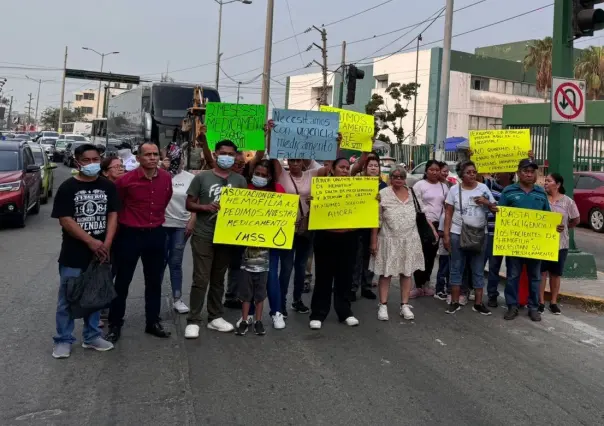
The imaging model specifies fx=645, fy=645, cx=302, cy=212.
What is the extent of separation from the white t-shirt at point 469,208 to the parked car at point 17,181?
892cm

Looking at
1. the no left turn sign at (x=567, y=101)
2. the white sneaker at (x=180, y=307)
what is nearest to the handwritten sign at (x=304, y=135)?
the white sneaker at (x=180, y=307)

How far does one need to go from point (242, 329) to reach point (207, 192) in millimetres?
1325

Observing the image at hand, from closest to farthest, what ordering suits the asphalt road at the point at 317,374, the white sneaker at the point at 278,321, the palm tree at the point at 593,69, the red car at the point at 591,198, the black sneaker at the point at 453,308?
the asphalt road at the point at 317,374 < the white sneaker at the point at 278,321 < the black sneaker at the point at 453,308 < the red car at the point at 591,198 < the palm tree at the point at 593,69

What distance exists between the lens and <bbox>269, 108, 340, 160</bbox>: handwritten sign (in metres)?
6.70

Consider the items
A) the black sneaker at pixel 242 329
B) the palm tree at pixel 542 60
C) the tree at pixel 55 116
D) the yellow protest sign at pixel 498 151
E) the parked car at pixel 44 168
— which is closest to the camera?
the black sneaker at pixel 242 329

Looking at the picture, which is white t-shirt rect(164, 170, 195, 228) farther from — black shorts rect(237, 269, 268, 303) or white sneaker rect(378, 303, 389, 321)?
white sneaker rect(378, 303, 389, 321)

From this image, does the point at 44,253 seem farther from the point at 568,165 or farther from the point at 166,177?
the point at 568,165

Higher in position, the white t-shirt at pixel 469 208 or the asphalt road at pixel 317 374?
the white t-shirt at pixel 469 208

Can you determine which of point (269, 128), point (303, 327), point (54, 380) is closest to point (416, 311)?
point (303, 327)

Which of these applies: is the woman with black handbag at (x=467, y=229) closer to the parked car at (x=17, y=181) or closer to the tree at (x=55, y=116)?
the parked car at (x=17, y=181)

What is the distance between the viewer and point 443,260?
807 centimetres

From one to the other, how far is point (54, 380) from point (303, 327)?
2.50m

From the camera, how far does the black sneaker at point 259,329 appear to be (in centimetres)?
608

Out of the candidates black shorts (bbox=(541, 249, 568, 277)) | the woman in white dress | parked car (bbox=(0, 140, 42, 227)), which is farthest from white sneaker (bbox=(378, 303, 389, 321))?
parked car (bbox=(0, 140, 42, 227))
